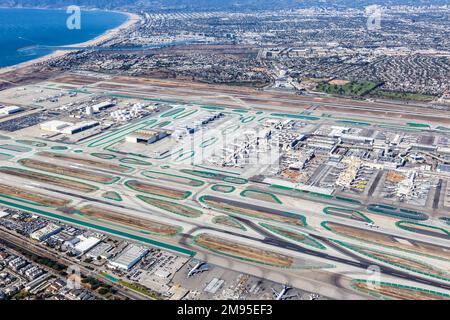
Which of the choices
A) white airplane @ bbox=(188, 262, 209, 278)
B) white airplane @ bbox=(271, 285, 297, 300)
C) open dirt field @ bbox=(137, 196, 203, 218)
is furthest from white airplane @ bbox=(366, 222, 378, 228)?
white airplane @ bbox=(188, 262, 209, 278)

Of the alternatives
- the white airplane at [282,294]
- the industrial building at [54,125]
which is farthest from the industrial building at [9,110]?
the white airplane at [282,294]

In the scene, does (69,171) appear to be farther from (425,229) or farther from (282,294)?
(425,229)

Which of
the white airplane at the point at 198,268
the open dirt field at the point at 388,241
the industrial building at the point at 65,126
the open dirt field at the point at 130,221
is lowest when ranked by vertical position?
the white airplane at the point at 198,268

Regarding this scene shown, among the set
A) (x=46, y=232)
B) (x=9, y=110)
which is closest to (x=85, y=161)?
(x=46, y=232)

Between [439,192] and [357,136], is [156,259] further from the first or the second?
[357,136]

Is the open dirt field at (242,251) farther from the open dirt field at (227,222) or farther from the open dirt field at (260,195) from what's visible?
the open dirt field at (260,195)

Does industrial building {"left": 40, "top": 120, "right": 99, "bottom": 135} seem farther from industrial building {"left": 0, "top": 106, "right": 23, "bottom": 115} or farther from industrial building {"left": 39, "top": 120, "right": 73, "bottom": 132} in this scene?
industrial building {"left": 0, "top": 106, "right": 23, "bottom": 115}
